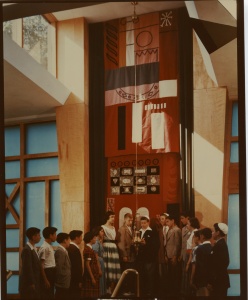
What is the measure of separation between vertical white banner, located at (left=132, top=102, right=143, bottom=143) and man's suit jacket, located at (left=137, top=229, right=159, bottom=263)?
54 centimetres

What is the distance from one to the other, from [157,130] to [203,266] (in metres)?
0.81

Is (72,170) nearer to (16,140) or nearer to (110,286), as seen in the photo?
(16,140)

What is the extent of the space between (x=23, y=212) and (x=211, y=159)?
1127mm

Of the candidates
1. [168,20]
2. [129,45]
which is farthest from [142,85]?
[168,20]

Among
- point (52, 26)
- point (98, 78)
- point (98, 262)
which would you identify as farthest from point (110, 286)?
point (52, 26)

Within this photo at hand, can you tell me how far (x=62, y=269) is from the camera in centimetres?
290

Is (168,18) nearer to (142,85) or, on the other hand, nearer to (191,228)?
(142,85)

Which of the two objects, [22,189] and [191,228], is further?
[22,189]

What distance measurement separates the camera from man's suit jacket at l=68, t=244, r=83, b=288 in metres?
2.89

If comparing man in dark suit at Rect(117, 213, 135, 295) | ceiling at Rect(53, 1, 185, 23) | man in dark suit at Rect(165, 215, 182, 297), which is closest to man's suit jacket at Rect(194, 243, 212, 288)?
man in dark suit at Rect(165, 215, 182, 297)

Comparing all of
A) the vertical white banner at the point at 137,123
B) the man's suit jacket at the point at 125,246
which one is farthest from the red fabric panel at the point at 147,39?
the man's suit jacket at the point at 125,246

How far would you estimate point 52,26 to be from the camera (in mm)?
3002

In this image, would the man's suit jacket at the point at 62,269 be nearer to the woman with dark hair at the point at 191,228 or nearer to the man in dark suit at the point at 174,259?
the man in dark suit at the point at 174,259

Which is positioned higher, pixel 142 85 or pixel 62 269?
pixel 142 85
